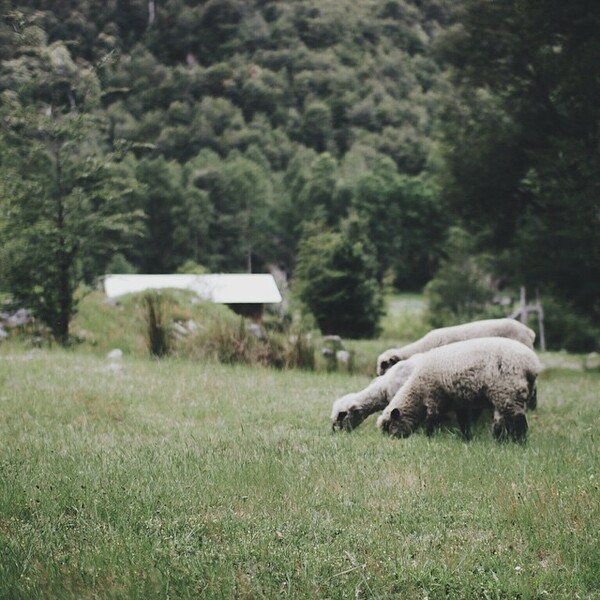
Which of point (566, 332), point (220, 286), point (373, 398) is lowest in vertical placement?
point (566, 332)

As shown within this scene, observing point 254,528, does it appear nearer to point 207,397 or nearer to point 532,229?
point 207,397

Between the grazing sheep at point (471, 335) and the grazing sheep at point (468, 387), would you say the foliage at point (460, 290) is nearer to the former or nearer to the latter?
the grazing sheep at point (471, 335)

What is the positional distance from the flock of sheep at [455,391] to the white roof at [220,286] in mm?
15542

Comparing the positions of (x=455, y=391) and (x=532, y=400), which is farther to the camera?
(x=532, y=400)

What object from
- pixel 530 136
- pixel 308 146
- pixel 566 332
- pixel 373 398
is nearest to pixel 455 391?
pixel 373 398

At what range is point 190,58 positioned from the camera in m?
79.8

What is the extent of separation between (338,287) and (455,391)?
32139mm

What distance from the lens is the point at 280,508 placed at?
13.3ft

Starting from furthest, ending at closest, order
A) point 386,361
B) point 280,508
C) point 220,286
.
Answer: point 220,286 < point 386,361 < point 280,508

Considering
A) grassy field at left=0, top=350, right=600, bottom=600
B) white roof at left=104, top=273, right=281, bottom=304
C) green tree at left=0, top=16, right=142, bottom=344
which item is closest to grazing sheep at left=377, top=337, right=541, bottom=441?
grassy field at left=0, top=350, right=600, bottom=600

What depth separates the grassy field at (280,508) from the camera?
3.11 meters

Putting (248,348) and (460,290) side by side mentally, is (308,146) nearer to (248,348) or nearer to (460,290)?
(460,290)

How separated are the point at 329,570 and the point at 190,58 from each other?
83.2m

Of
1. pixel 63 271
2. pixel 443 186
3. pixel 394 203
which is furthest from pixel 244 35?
pixel 63 271
